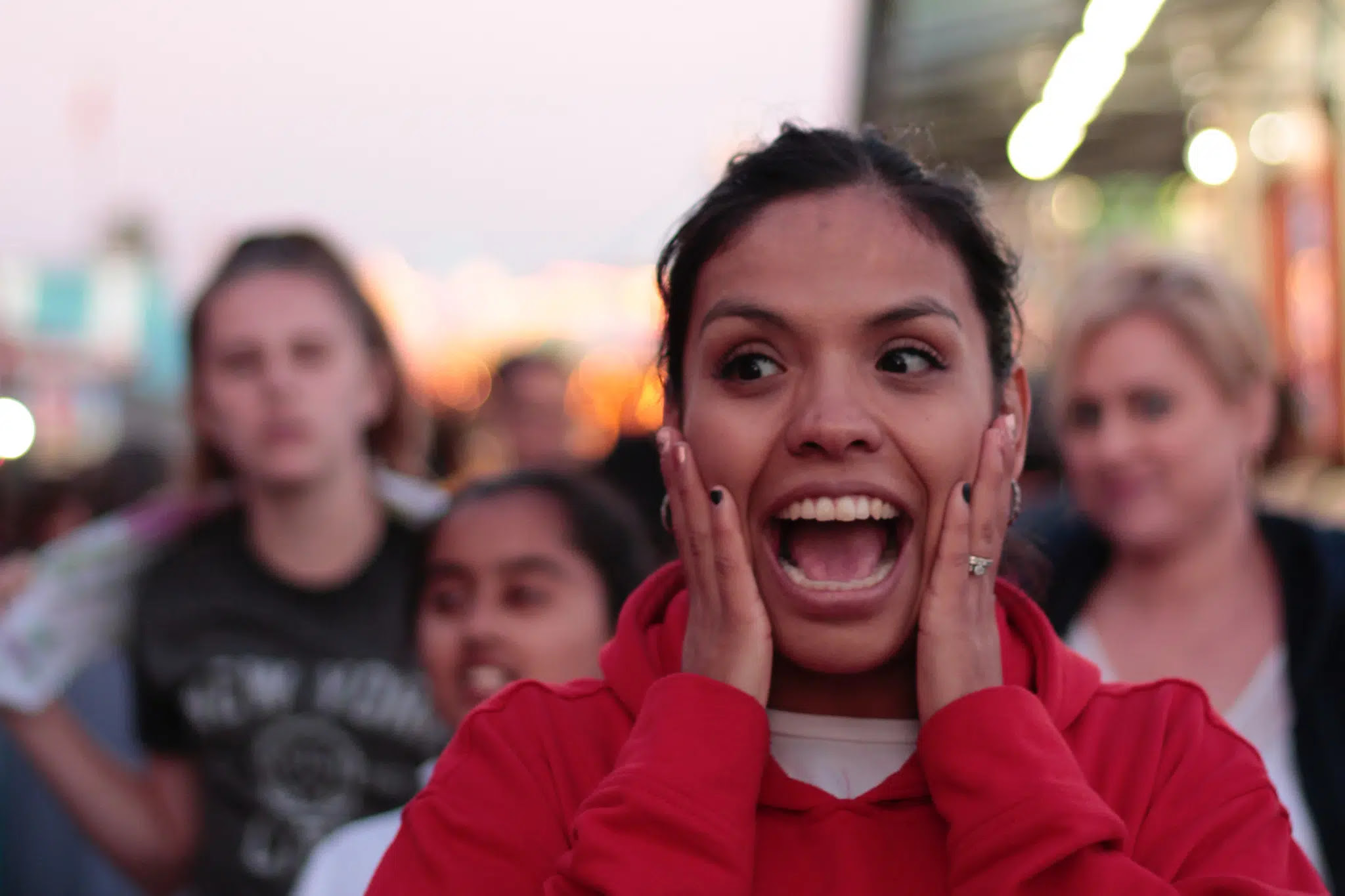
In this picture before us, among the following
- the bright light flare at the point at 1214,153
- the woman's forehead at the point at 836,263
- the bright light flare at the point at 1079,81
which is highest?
the bright light flare at the point at 1079,81

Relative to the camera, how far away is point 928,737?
139 cm

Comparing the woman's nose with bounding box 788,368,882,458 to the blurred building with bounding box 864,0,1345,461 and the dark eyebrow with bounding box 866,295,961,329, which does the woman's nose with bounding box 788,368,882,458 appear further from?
the blurred building with bounding box 864,0,1345,461

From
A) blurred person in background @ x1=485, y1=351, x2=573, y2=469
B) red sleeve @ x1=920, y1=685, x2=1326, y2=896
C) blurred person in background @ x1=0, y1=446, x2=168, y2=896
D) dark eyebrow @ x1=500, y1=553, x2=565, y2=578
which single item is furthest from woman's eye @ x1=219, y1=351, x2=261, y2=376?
blurred person in background @ x1=485, y1=351, x2=573, y2=469

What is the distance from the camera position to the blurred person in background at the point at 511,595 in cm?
248

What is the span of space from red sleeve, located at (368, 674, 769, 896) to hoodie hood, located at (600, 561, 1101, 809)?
0.26 ft

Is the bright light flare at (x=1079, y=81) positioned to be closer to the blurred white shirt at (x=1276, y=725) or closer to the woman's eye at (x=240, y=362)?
the blurred white shirt at (x=1276, y=725)

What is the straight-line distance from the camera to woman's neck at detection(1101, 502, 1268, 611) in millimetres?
2803

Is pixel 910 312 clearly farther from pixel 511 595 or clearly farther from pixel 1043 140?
pixel 1043 140

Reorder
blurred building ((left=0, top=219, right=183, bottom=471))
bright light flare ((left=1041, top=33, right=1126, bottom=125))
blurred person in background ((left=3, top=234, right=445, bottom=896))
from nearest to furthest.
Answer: blurred person in background ((left=3, top=234, right=445, bottom=896)) < bright light flare ((left=1041, top=33, right=1126, bottom=125)) < blurred building ((left=0, top=219, right=183, bottom=471))

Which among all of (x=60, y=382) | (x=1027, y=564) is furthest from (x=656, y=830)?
(x=60, y=382)

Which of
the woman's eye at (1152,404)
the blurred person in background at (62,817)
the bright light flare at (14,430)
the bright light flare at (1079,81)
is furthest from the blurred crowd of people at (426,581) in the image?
the bright light flare at (1079,81)

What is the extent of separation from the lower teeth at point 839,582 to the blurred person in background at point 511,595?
109cm

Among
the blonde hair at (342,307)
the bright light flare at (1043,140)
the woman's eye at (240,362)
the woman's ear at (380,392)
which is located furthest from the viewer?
the bright light flare at (1043,140)

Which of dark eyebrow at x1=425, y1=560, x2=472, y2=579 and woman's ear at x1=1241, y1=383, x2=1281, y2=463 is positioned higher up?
woman's ear at x1=1241, y1=383, x2=1281, y2=463
